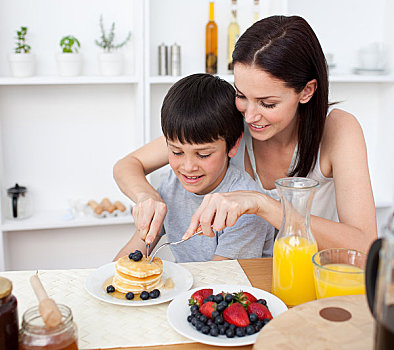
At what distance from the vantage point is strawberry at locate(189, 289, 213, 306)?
1.08 m

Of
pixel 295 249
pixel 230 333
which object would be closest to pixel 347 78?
pixel 295 249

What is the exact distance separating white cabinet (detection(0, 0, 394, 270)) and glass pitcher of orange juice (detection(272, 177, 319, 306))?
162 centimetres

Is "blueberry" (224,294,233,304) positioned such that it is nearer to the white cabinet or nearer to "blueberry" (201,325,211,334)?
"blueberry" (201,325,211,334)

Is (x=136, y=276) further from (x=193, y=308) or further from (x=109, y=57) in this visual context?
(x=109, y=57)

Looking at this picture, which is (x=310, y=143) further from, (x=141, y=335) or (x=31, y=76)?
(x=31, y=76)

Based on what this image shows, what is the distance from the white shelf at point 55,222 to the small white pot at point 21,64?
2.45ft

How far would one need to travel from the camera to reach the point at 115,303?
3.67 ft

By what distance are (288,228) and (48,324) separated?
548mm

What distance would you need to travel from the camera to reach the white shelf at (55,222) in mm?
2639

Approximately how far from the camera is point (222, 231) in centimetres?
163

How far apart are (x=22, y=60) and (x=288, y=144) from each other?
1.46m

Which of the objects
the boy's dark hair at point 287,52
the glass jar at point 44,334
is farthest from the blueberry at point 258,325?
the boy's dark hair at point 287,52

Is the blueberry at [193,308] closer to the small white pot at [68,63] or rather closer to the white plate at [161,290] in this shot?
the white plate at [161,290]

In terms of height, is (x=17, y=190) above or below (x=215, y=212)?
below
